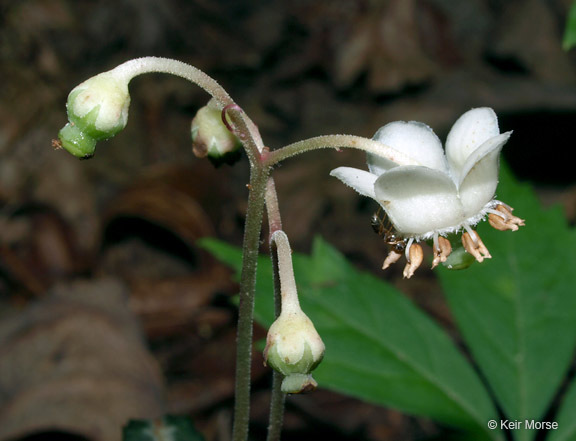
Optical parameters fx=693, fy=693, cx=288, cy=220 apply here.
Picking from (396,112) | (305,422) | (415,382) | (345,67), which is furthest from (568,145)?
(415,382)

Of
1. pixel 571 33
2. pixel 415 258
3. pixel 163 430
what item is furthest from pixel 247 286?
pixel 571 33

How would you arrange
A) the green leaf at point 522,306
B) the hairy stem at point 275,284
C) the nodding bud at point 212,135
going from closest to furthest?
the hairy stem at point 275,284, the nodding bud at point 212,135, the green leaf at point 522,306

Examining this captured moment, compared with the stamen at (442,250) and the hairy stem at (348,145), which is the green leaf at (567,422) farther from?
the hairy stem at (348,145)

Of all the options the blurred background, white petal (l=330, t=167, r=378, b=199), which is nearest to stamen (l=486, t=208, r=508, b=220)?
white petal (l=330, t=167, r=378, b=199)

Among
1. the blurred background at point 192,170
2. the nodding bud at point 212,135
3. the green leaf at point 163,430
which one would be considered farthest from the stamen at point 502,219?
the blurred background at point 192,170

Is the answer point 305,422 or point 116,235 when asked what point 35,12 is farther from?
point 305,422

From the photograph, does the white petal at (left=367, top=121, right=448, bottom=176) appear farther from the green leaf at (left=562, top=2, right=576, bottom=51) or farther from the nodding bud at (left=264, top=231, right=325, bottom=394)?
the green leaf at (left=562, top=2, right=576, bottom=51)

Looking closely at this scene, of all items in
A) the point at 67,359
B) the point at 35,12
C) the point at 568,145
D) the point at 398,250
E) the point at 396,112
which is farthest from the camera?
the point at 35,12
